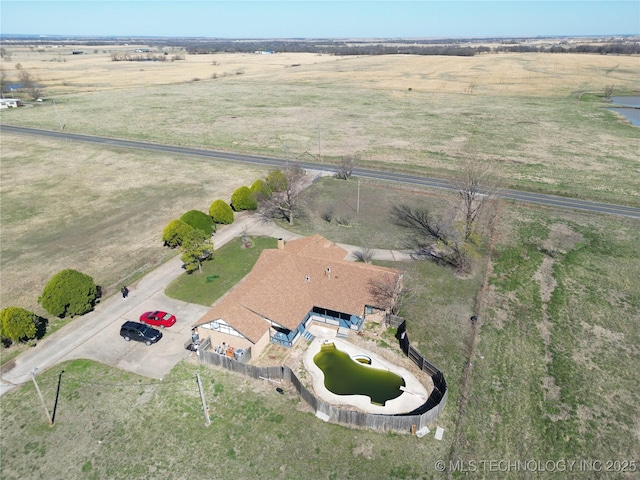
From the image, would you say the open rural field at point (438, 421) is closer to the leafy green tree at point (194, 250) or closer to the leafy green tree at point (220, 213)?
the leafy green tree at point (194, 250)

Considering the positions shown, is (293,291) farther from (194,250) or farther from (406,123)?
(406,123)

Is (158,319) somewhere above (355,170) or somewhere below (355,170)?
above

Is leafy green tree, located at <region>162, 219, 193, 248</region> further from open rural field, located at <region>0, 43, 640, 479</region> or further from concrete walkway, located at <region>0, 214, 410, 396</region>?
concrete walkway, located at <region>0, 214, 410, 396</region>

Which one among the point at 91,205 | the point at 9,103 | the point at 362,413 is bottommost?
the point at 91,205

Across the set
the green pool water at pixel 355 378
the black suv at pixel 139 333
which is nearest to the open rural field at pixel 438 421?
the green pool water at pixel 355 378

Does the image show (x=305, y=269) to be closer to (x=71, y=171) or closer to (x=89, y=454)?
(x=89, y=454)

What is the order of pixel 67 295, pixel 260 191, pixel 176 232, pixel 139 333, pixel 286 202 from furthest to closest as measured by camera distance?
pixel 260 191
pixel 286 202
pixel 176 232
pixel 67 295
pixel 139 333

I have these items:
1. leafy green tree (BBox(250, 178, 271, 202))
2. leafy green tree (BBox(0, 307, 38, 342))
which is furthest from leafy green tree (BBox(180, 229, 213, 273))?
leafy green tree (BBox(250, 178, 271, 202))

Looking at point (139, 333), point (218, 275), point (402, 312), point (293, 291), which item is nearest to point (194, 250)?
point (218, 275)
